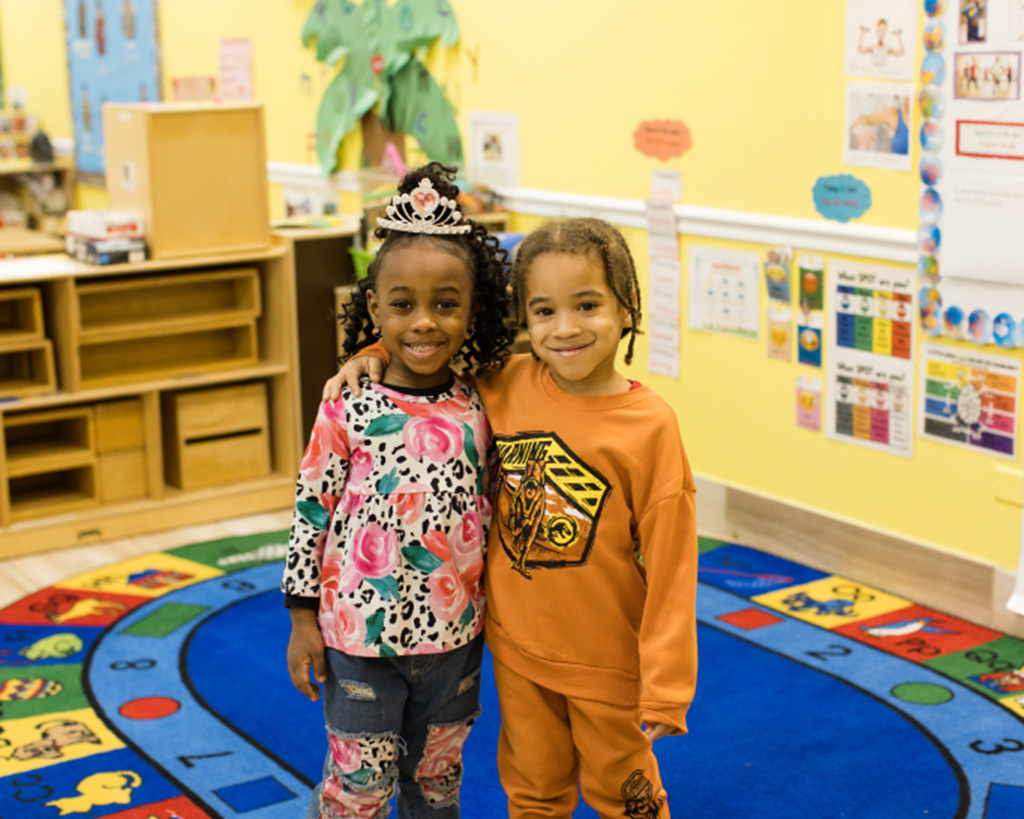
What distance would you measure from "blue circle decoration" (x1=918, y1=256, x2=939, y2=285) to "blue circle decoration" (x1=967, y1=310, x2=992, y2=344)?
0.43ft

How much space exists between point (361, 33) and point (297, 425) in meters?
1.74

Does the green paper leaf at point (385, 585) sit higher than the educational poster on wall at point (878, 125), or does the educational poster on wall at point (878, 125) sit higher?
the educational poster on wall at point (878, 125)

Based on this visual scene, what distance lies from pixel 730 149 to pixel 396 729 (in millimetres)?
2293

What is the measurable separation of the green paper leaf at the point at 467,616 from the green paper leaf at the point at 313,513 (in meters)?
0.22

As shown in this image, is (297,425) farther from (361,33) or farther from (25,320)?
(361,33)

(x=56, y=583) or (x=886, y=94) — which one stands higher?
(x=886, y=94)

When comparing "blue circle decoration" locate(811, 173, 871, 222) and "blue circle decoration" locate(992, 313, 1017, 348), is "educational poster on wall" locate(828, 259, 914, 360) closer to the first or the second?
"blue circle decoration" locate(811, 173, 871, 222)

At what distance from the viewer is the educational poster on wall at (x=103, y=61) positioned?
20.7 feet

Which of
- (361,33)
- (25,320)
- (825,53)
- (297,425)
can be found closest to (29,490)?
(25,320)

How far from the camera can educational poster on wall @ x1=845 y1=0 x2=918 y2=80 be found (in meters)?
2.96

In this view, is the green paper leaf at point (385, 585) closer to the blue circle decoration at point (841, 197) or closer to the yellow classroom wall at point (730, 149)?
the yellow classroom wall at point (730, 149)

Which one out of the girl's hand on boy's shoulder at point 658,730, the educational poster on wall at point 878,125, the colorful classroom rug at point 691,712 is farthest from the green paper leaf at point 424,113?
the girl's hand on boy's shoulder at point 658,730

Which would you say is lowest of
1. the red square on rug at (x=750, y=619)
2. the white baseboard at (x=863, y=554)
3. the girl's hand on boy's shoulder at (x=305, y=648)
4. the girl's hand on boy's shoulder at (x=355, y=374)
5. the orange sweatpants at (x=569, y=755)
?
the red square on rug at (x=750, y=619)

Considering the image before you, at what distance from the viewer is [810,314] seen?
3346 mm
